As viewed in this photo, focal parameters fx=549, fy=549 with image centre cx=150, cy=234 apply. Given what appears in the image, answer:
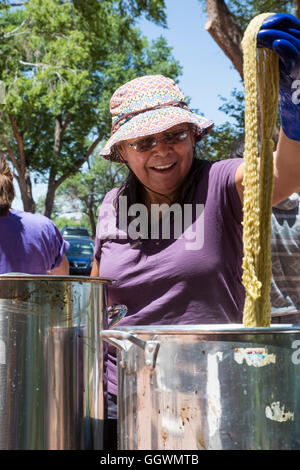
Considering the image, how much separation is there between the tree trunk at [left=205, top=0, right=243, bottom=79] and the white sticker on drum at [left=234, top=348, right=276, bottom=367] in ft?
17.0

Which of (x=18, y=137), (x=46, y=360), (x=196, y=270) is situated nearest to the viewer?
(x=46, y=360)

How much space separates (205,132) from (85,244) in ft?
47.5

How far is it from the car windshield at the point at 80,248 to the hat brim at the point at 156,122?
13937 millimetres

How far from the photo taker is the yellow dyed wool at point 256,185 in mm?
1050

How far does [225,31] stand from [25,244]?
400 cm

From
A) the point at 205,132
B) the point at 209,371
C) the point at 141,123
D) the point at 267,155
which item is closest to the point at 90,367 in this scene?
the point at 209,371

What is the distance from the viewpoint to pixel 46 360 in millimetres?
900

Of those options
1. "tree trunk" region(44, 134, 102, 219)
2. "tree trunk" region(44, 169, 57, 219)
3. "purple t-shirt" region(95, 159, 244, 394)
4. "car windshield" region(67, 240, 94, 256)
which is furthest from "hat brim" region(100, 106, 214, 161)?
"tree trunk" region(44, 169, 57, 219)

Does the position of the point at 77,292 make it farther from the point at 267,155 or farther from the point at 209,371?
the point at 267,155

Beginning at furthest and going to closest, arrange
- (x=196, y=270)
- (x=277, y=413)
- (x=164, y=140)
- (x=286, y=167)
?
(x=164, y=140) → (x=196, y=270) → (x=286, y=167) → (x=277, y=413)

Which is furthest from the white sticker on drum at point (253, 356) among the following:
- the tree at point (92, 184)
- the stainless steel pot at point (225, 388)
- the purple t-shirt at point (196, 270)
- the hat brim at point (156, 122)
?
the tree at point (92, 184)

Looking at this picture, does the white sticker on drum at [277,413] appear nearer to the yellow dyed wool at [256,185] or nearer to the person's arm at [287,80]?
the yellow dyed wool at [256,185]

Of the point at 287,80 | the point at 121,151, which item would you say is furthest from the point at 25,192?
the point at 287,80

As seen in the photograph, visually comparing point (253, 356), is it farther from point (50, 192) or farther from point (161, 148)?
point (50, 192)
